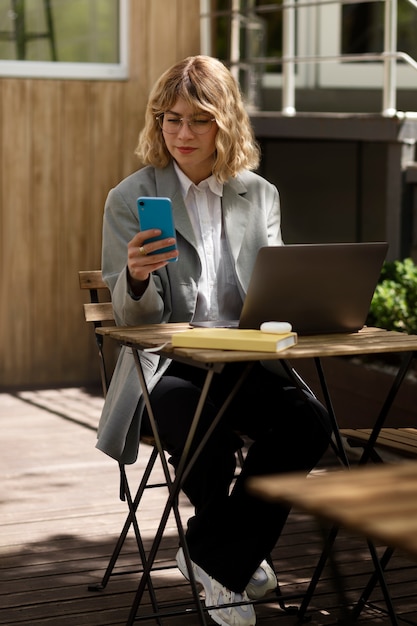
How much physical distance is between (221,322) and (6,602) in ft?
3.54

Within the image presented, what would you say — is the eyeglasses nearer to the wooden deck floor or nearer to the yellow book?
the yellow book

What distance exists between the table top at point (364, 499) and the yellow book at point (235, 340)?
98 centimetres

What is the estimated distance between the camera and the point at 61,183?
7.34m

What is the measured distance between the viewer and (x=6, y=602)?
11.4ft

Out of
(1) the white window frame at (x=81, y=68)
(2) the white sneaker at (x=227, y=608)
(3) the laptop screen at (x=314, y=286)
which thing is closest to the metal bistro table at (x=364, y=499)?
(3) the laptop screen at (x=314, y=286)

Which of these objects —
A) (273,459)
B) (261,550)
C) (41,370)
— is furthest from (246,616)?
(41,370)

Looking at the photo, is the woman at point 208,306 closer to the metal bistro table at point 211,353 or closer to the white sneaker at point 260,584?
the white sneaker at point 260,584

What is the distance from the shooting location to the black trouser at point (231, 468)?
3.14m

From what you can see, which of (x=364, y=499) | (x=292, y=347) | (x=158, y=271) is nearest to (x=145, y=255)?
(x=158, y=271)

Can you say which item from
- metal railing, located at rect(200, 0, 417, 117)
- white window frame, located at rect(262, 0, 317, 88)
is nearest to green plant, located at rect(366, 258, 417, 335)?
metal railing, located at rect(200, 0, 417, 117)

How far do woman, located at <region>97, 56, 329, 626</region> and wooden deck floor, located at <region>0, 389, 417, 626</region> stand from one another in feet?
0.91

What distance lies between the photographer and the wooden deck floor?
11.3ft

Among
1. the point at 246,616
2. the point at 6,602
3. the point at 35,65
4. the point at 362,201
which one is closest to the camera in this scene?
the point at 246,616

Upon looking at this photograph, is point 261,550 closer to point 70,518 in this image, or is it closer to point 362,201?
point 70,518
